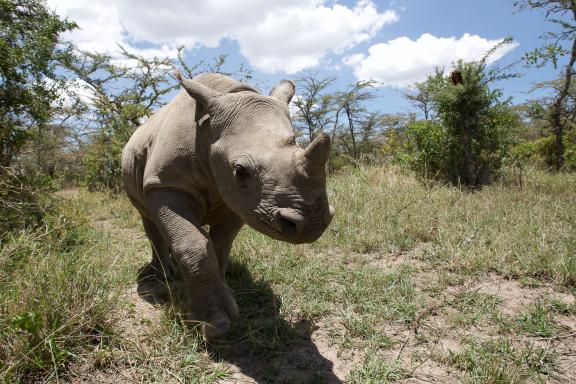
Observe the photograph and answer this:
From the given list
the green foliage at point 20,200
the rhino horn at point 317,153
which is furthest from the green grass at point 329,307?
the rhino horn at point 317,153

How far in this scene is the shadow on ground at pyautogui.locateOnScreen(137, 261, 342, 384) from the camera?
2359mm

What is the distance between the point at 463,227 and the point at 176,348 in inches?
140

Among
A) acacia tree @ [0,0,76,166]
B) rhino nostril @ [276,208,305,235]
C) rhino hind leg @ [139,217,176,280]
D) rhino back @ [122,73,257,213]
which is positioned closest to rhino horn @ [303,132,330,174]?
rhino nostril @ [276,208,305,235]

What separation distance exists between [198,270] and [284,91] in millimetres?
1480

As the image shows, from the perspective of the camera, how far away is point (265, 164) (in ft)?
7.18

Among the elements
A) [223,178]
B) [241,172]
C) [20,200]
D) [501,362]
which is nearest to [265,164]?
A: [241,172]

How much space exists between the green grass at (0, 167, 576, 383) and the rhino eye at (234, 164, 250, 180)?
1093 millimetres

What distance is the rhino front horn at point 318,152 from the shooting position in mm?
1942

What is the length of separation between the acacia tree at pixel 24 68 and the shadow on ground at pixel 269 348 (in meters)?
3.61

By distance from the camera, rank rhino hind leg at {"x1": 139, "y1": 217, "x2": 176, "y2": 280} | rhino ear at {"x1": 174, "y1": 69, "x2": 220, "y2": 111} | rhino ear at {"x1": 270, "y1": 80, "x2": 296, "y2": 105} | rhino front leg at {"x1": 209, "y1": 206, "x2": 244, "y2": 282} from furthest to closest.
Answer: rhino hind leg at {"x1": 139, "y1": 217, "x2": 176, "y2": 280} → rhino front leg at {"x1": 209, "y1": 206, "x2": 244, "y2": 282} → rhino ear at {"x1": 270, "y1": 80, "x2": 296, "y2": 105} → rhino ear at {"x1": 174, "y1": 69, "x2": 220, "y2": 111}

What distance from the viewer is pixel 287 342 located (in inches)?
106

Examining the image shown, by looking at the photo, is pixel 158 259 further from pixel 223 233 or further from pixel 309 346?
pixel 309 346

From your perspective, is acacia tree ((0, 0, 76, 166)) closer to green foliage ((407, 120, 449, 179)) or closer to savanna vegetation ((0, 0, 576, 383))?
savanna vegetation ((0, 0, 576, 383))

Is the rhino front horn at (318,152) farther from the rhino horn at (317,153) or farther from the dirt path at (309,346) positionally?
the dirt path at (309,346)
